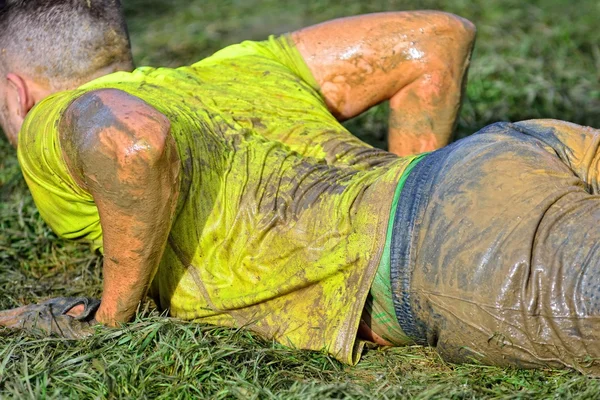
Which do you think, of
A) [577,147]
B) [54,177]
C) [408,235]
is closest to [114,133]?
[54,177]

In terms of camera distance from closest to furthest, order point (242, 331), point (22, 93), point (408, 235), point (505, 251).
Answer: point (505, 251) → point (408, 235) → point (242, 331) → point (22, 93)

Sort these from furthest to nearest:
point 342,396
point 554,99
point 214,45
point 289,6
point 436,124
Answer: point 289,6
point 214,45
point 554,99
point 436,124
point 342,396

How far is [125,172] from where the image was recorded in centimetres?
231

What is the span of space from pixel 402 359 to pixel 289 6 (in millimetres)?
3850

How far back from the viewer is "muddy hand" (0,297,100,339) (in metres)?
2.64

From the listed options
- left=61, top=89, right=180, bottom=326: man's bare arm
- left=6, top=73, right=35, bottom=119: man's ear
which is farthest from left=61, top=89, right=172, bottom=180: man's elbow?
left=6, top=73, right=35, bottom=119: man's ear

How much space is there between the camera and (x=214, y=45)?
5418 millimetres

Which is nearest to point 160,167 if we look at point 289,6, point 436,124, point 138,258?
point 138,258

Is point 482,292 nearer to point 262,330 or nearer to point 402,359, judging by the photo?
point 402,359

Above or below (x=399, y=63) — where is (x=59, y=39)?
above

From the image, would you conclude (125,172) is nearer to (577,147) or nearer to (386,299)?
(386,299)

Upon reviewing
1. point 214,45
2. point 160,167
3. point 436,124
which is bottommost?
point 214,45

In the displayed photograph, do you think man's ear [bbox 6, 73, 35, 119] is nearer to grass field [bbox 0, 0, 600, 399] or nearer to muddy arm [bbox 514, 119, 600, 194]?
grass field [bbox 0, 0, 600, 399]

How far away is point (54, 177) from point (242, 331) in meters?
0.72
